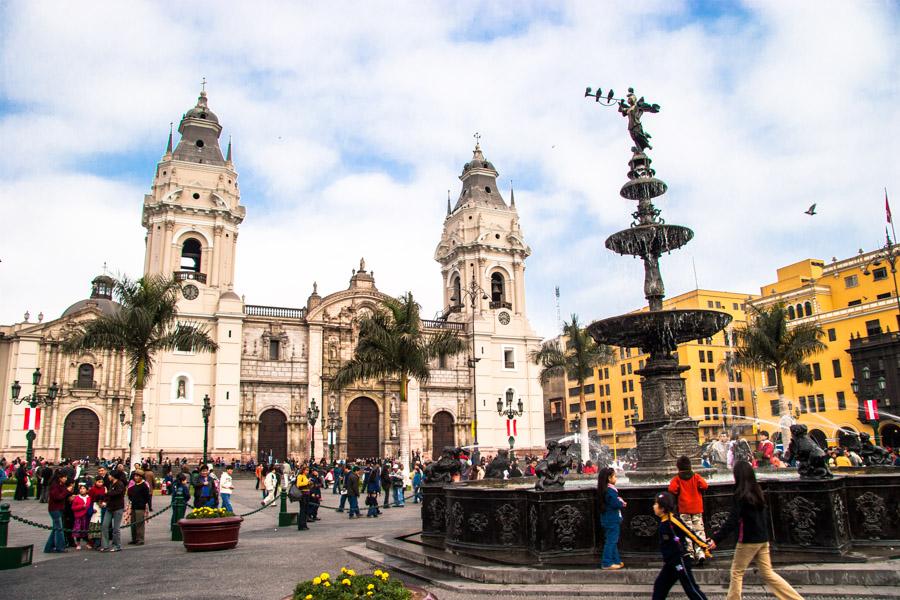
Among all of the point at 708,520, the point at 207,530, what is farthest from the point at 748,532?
the point at 207,530

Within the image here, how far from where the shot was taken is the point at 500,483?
12906mm

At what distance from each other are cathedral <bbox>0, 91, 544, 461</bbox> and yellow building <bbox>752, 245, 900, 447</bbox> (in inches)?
742

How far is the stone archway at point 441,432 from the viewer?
1895 inches

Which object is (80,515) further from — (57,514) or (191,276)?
(191,276)

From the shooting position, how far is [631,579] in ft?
25.2

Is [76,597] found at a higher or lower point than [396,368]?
lower

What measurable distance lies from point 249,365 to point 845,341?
39578 millimetres

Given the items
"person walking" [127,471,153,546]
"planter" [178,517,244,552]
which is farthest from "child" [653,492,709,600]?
"person walking" [127,471,153,546]

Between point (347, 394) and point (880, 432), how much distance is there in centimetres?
3342

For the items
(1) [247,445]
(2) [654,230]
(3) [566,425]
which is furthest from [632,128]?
(3) [566,425]

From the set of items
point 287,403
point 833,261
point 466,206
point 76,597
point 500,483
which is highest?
point 466,206

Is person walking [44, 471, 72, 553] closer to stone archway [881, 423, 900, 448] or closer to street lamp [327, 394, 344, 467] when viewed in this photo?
street lamp [327, 394, 344, 467]

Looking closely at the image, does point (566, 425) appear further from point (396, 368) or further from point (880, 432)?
point (396, 368)

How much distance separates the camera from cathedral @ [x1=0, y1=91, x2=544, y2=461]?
4041 cm
